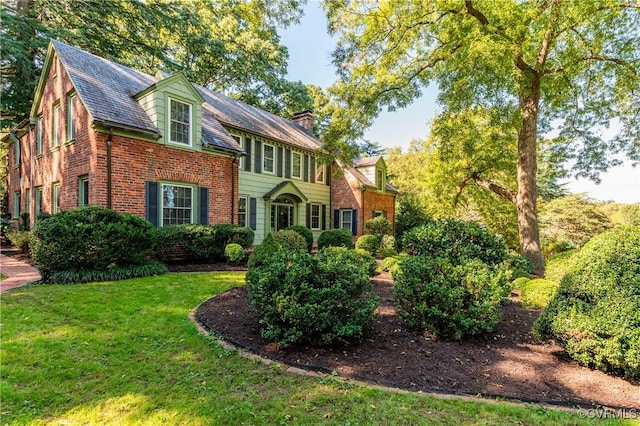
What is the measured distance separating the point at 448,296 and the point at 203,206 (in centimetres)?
921

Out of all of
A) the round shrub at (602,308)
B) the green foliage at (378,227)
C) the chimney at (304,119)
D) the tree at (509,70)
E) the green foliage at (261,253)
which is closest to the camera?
the round shrub at (602,308)

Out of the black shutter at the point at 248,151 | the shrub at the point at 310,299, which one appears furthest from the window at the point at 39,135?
the shrub at the point at 310,299

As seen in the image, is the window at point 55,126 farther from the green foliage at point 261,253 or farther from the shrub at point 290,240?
the green foliage at point 261,253

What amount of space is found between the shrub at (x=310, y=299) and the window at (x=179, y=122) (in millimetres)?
8135

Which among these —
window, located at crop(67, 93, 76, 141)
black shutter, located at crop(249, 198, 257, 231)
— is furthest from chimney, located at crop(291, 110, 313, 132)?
window, located at crop(67, 93, 76, 141)

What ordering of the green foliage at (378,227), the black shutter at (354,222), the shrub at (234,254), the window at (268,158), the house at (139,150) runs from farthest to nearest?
1. the black shutter at (354,222)
2. the green foliage at (378,227)
3. the window at (268,158)
4. the shrub at (234,254)
5. the house at (139,150)

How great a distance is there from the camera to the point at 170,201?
1035 cm

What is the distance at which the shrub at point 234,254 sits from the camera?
9.63 m

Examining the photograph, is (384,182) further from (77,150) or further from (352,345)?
(352,345)

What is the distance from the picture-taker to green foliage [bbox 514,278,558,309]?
5.93 meters

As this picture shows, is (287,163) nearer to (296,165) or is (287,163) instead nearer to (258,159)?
(296,165)

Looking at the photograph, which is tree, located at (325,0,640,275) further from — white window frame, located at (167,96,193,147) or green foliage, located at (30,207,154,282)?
green foliage, located at (30,207,154,282)

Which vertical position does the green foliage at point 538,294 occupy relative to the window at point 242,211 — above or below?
below

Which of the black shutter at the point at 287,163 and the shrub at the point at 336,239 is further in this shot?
the black shutter at the point at 287,163
